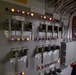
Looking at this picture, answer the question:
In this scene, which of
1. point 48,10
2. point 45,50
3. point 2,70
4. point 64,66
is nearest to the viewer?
point 2,70

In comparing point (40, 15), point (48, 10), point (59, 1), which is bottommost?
point (40, 15)

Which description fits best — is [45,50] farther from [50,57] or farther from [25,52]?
[25,52]

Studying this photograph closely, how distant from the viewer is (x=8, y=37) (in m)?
1.19

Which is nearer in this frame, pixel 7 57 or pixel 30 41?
pixel 7 57

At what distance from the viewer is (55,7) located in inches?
76.3

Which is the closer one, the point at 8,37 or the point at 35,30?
the point at 8,37

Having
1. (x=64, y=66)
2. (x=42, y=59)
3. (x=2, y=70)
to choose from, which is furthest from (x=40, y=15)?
(x=64, y=66)

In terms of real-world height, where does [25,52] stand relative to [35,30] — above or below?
below

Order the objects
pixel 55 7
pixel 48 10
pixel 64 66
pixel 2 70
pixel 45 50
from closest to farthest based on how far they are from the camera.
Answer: pixel 2 70 < pixel 45 50 < pixel 48 10 < pixel 55 7 < pixel 64 66

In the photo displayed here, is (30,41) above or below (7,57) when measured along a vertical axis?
above

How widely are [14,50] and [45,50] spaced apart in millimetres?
585

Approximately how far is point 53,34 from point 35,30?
44 centimetres

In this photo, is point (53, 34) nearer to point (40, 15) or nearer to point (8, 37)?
point (40, 15)

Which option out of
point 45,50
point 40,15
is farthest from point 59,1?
point 45,50
